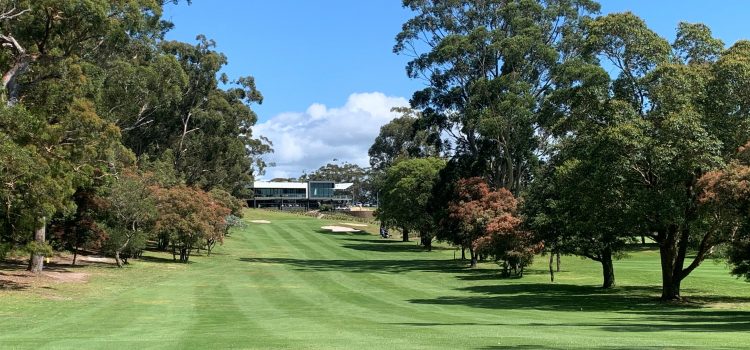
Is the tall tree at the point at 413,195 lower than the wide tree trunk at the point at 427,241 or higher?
higher

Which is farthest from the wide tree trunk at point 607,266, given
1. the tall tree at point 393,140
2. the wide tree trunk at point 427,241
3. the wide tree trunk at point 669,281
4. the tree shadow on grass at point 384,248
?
the tall tree at point 393,140

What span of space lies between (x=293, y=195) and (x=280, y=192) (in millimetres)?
3711

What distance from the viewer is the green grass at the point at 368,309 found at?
14.3 m

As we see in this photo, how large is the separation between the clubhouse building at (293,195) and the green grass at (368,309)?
12932cm

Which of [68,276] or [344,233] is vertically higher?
[344,233]

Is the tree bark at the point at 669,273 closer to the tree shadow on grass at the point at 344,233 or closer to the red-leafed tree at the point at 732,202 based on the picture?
the red-leafed tree at the point at 732,202

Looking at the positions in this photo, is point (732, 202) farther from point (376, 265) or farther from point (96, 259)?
point (96, 259)

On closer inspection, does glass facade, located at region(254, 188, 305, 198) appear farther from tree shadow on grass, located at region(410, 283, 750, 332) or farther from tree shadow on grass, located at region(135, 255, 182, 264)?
tree shadow on grass, located at region(410, 283, 750, 332)

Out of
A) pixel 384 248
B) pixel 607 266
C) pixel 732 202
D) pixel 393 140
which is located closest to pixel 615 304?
pixel 607 266

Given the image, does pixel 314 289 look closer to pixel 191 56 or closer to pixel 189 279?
pixel 189 279

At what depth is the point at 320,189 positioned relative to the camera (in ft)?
609

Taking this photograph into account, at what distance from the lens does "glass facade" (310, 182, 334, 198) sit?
18475cm

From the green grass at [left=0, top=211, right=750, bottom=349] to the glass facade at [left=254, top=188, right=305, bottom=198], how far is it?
5078 inches

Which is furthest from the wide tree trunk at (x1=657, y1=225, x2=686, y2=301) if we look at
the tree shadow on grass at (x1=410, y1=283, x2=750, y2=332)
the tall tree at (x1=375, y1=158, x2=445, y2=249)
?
the tall tree at (x1=375, y1=158, x2=445, y2=249)
